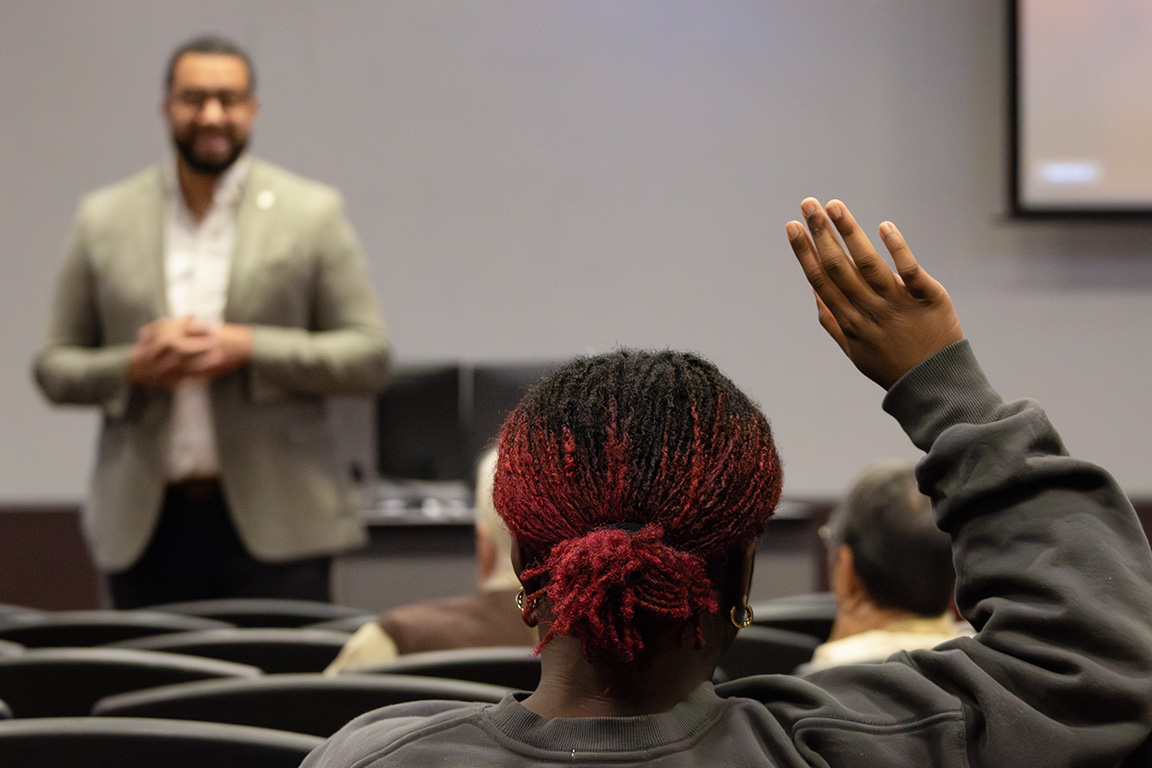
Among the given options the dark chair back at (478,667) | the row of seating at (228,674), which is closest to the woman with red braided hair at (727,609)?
the row of seating at (228,674)

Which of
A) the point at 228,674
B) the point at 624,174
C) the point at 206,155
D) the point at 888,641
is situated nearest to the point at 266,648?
the point at 228,674

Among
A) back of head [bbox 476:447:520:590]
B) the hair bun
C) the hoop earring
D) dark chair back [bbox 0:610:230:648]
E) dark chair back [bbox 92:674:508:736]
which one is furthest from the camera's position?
dark chair back [bbox 0:610:230:648]

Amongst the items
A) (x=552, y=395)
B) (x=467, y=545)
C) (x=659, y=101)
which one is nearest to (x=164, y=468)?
(x=467, y=545)

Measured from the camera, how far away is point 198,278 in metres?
3.20

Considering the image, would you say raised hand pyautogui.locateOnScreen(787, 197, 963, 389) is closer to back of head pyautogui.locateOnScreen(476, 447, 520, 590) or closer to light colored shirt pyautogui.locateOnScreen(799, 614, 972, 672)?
light colored shirt pyautogui.locateOnScreen(799, 614, 972, 672)

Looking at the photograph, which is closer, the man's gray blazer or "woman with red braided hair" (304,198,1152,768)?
"woman with red braided hair" (304,198,1152,768)

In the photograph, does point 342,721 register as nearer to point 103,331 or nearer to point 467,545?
point 103,331

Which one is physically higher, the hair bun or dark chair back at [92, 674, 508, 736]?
the hair bun

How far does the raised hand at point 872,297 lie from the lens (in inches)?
39.3

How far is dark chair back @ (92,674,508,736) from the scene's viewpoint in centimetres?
133

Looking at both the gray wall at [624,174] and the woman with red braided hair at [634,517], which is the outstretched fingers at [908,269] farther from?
the gray wall at [624,174]

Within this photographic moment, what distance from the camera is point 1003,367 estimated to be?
5457 millimetres

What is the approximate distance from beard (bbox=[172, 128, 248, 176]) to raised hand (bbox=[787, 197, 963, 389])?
2.45 metres

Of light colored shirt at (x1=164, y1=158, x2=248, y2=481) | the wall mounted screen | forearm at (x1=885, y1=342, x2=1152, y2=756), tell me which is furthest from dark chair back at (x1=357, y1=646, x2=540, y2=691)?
the wall mounted screen
